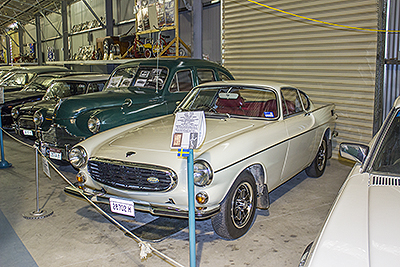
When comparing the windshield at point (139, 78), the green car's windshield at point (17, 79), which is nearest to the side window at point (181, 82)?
the windshield at point (139, 78)

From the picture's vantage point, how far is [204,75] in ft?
22.5

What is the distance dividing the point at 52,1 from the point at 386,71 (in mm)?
19823

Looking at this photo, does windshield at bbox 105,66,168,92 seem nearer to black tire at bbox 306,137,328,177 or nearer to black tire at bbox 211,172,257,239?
black tire at bbox 306,137,328,177

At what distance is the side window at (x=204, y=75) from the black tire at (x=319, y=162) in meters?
2.50

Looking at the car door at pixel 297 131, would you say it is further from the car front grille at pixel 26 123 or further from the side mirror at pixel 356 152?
the car front grille at pixel 26 123

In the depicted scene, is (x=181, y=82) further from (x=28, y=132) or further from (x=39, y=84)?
(x=39, y=84)

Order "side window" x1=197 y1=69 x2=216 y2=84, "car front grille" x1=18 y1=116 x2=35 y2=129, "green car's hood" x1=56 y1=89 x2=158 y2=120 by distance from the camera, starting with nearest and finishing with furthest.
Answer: "green car's hood" x1=56 y1=89 x2=158 y2=120
"side window" x1=197 y1=69 x2=216 y2=84
"car front grille" x1=18 y1=116 x2=35 y2=129

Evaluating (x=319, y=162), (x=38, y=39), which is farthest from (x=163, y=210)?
(x=38, y=39)

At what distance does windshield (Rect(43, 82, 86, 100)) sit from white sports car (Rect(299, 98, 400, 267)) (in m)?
6.39

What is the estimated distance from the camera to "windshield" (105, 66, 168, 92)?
6.36 meters

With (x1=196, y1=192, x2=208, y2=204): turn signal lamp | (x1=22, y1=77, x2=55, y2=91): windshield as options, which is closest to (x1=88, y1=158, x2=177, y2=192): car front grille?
(x1=196, y1=192, x2=208, y2=204): turn signal lamp

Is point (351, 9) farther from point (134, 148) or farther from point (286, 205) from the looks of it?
point (134, 148)

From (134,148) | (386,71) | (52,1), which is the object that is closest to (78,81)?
(134,148)

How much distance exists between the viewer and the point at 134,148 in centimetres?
366
